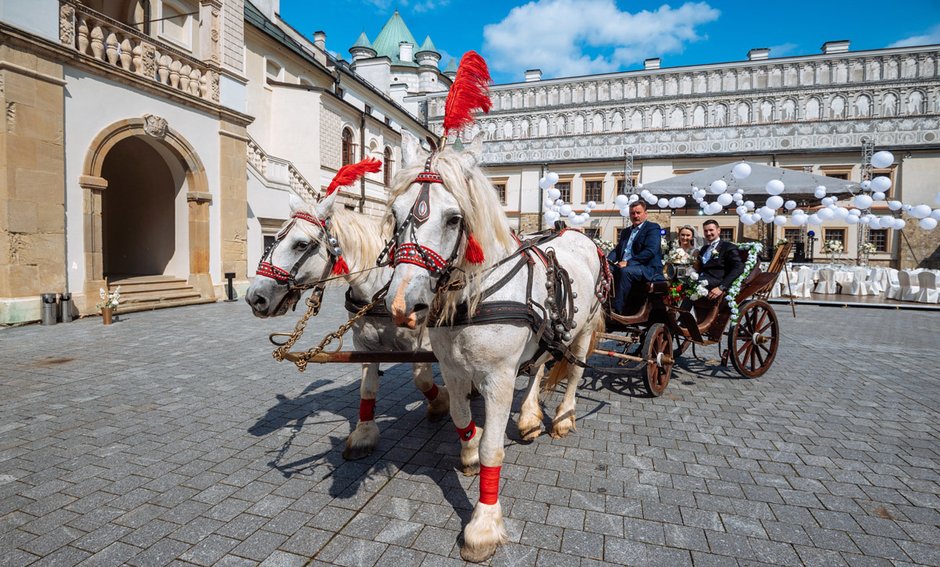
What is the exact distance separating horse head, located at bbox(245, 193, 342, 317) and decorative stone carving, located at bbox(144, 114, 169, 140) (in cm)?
1020

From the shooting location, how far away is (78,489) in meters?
2.99

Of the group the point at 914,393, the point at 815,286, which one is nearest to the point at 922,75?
the point at 815,286

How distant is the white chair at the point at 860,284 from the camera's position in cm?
1673

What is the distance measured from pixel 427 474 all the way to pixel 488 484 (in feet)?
3.04

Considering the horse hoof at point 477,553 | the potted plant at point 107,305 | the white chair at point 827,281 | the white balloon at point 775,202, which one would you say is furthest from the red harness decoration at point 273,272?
the white chair at point 827,281

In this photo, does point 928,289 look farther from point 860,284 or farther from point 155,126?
point 155,126

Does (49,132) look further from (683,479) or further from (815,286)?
(815,286)

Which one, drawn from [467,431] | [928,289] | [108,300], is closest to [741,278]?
[467,431]

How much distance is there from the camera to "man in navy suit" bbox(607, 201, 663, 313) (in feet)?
17.0

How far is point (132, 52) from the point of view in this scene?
35.2ft

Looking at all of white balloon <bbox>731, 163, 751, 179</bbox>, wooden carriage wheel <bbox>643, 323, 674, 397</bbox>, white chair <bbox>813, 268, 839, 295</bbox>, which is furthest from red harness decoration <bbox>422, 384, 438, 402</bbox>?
white chair <bbox>813, 268, 839, 295</bbox>

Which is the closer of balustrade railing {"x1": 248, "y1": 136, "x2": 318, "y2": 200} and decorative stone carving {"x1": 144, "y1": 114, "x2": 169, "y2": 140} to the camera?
decorative stone carving {"x1": 144, "y1": 114, "x2": 169, "y2": 140}

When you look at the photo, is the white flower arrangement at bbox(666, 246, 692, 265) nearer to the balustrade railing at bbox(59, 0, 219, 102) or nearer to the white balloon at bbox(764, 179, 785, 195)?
the white balloon at bbox(764, 179, 785, 195)

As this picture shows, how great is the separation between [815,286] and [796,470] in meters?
18.1
